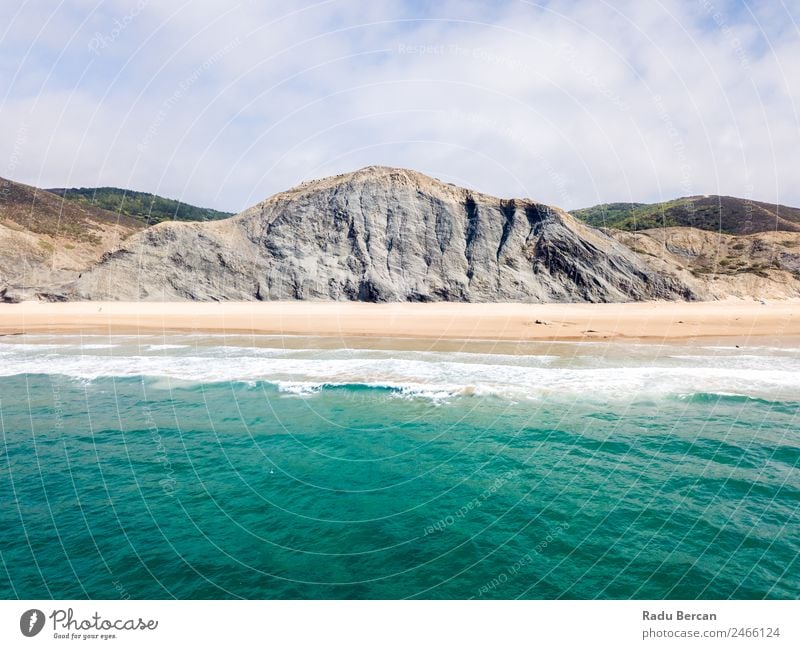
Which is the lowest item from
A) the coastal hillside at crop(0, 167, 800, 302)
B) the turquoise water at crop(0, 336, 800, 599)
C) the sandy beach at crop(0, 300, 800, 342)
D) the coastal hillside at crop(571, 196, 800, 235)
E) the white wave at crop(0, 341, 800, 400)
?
the turquoise water at crop(0, 336, 800, 599)

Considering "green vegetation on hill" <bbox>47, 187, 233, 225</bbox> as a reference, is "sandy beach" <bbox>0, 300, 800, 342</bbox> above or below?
below

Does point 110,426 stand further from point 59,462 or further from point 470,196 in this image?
point 470,196

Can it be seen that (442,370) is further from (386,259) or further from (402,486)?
(386,259)

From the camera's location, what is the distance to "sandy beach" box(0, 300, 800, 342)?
1123 inches

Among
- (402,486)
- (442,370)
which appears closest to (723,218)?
(442,370)

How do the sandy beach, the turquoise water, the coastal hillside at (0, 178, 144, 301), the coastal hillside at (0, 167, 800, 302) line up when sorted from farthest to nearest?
the coastal hillside at (0, 178, 144, 301), the coastal hillside at (0, 167, 800, 302), the sandy beach, the turquoise water

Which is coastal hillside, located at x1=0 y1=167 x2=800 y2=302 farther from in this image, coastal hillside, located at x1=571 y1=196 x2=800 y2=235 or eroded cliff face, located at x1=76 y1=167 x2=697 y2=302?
coastal hillside, located at x1=571 y1=196 x2=800 y2=235

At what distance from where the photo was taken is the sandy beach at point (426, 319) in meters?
28.5

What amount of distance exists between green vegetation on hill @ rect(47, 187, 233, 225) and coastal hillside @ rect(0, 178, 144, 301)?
9.55 metres

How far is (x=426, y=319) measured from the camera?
34.4 meters

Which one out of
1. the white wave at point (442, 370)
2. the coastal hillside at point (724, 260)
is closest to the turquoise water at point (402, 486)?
the white wave at point (442, 370)

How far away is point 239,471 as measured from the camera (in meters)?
8.99

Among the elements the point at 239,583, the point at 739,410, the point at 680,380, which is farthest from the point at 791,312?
the point at 239,583

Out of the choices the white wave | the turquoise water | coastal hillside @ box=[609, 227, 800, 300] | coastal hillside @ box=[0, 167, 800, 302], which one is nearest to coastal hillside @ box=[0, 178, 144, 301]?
coastal hillside @ box=[0, 167, 800, 302]
